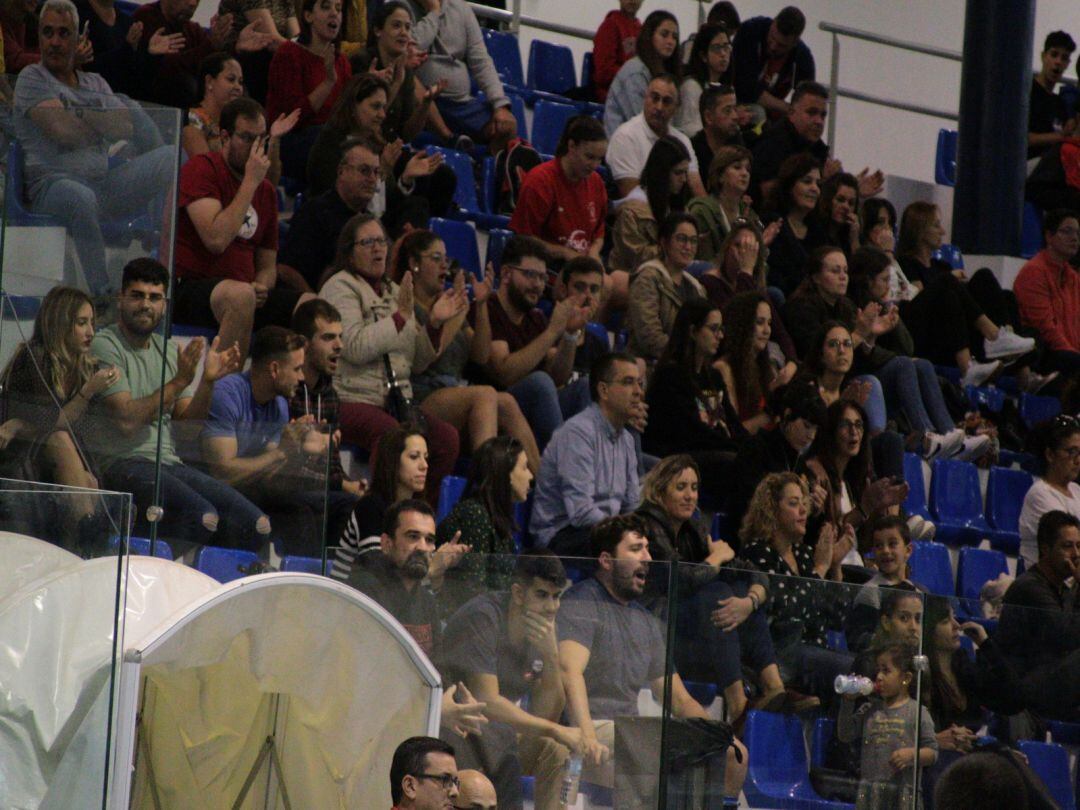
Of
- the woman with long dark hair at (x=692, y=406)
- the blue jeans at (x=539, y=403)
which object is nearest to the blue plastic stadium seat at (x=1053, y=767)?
the woman with long dark hair at (x=692, y=406)

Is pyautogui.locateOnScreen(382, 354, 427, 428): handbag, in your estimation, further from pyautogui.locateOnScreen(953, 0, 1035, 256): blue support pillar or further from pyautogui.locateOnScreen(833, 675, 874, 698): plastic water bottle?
pyautogui.locateOnScreen(953, 0, 1035, 256): blue support pillar

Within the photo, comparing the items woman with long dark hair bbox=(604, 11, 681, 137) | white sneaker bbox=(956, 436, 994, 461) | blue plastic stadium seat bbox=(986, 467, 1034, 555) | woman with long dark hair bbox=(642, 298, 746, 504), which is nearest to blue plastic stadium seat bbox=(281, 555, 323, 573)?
woman with long dark hair bbox=(642, 298, 746, 504)

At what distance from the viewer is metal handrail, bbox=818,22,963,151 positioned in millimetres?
11703

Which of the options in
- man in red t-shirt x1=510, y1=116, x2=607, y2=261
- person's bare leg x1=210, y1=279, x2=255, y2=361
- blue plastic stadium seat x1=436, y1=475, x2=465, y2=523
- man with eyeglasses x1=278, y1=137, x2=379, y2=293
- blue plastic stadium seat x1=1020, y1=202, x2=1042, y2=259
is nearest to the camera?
blue plastic stadium seat x1=436, y1=475, x2=465, y2=523

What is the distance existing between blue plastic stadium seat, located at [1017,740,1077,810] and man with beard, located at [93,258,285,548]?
7.20 ft

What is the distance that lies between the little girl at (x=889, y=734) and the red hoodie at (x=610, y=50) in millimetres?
6150

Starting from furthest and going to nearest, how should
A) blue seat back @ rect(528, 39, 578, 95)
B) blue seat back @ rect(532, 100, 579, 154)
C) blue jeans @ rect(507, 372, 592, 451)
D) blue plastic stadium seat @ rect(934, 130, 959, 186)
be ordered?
blue plastic stadium seat @ rect(934, 130, 959, 186)
blue seat back @ rect(528, 39, 578, 95)
blue seat back @ rect(532, 100, 579, 154)
blue jeans @ rect(507, 372, 592, 451)

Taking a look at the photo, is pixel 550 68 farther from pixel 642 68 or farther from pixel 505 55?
pixel 642 68

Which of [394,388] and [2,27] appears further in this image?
[2,27]

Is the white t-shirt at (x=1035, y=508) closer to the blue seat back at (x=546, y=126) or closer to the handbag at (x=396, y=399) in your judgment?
the handbag at (x=396, y=399)

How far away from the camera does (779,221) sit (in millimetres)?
9164

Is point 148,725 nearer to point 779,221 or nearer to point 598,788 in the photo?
point 598,788

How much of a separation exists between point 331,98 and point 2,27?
1.41m

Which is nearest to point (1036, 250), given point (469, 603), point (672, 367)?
point (672, 367)
